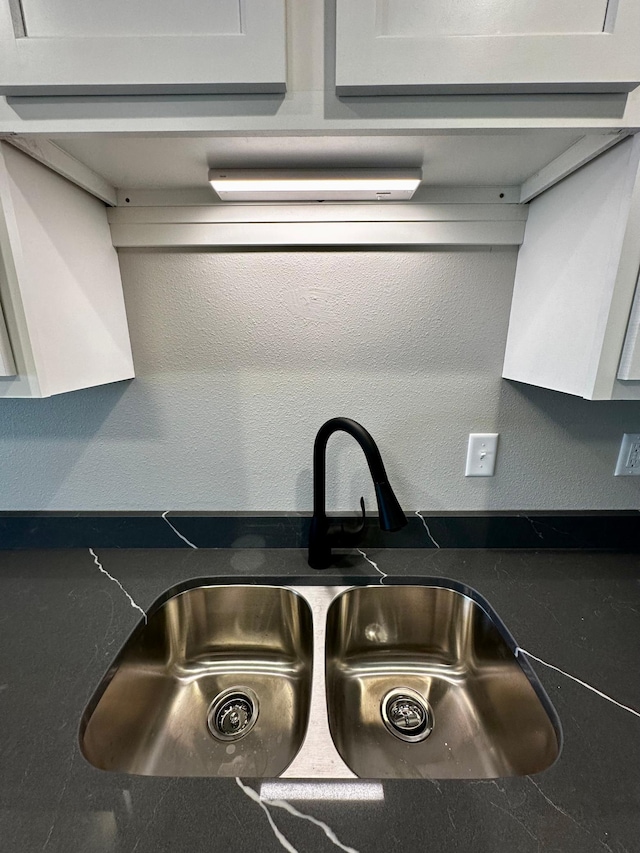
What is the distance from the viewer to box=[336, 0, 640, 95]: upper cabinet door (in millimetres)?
441

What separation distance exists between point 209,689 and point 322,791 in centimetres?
44

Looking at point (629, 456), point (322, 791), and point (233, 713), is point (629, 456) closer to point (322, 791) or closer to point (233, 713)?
point (322, 791)

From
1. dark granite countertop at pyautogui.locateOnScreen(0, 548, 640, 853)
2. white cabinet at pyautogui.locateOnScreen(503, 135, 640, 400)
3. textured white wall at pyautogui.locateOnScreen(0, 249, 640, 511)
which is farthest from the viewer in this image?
textured white wall at pyautogui.locateOnScreen(0, 249, 640, 511)

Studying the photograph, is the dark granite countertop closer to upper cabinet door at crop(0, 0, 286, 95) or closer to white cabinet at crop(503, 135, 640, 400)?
white cabinet at crop(503, 135, 640, 400)

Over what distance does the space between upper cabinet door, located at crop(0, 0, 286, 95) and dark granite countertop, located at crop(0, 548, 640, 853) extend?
899mm

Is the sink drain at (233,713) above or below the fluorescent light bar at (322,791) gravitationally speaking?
below

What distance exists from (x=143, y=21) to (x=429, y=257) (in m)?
0.62

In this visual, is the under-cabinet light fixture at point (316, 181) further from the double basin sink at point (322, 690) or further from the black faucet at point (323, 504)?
the double basin sink at point (322, 690)

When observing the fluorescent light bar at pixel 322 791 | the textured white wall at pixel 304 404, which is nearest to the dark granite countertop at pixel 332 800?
the fluorescent light bar at pixel 322 791

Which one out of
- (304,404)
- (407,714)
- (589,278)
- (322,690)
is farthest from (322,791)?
(589,278)

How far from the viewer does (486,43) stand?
45 centimetres

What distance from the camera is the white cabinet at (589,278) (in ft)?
1.70

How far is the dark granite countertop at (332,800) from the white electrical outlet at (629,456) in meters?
0.27

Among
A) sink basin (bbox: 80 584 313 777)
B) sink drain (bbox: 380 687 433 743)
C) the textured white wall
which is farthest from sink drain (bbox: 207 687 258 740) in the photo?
the textured white wall
